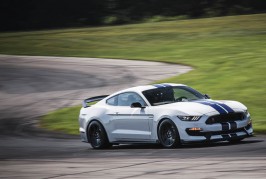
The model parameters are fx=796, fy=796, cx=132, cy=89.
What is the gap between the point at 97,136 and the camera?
55.5ft

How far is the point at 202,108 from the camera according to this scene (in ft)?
48.4

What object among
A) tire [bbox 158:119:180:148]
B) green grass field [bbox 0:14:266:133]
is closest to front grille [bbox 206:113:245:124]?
tire [bbox 158:119:180:148]

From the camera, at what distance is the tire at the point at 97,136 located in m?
16.7

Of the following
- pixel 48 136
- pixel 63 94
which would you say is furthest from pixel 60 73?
pixel 48 136

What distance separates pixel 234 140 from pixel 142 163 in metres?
3.25

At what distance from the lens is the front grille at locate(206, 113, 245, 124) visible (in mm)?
14664

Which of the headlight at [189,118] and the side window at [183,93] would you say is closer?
the headlight at [189,118]

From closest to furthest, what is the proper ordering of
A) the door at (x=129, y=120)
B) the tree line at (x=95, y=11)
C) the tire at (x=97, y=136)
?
1. the door at (x=129, y=120)
2. the tire at (x=97, y=136)
3. the tree line at (x=95, y=11)

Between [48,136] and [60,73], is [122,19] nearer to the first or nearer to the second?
[60,73]

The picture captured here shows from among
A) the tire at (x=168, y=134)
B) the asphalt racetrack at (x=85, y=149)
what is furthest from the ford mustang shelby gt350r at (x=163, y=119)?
the asphalt racetrack at (x=85, y=149)

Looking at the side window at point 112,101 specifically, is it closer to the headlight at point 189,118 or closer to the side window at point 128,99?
the side window at point 128,99

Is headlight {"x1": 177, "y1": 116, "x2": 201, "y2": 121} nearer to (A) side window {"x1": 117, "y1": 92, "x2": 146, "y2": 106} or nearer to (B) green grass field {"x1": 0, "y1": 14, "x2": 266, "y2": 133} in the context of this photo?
(A) side window {"x1": 117, "y1": 92, "x2": 146, "y2": 106}

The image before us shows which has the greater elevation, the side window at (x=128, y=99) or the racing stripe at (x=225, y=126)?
the side window at (x=128, y=99)

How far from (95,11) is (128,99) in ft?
146
